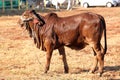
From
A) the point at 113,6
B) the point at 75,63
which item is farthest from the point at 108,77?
the point at 113,6

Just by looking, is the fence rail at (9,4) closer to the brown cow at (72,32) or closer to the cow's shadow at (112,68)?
the cow's shadow at (112,68)

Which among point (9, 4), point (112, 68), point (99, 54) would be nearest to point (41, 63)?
point (112, 68)

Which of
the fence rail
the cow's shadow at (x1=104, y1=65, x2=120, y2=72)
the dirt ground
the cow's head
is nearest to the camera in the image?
the dirt ground

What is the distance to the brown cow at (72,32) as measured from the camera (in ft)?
36.5

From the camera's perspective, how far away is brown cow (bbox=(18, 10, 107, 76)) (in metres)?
11.1

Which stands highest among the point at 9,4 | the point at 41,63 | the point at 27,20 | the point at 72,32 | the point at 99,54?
the point at 27,20

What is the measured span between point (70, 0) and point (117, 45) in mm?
29246

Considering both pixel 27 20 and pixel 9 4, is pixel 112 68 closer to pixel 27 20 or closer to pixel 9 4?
pixel 27 20

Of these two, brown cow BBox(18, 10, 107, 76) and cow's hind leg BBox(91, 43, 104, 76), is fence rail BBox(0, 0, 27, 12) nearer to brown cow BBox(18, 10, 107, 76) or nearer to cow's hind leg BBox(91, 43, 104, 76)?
brown cow BBox(18, 10, 107, 76)

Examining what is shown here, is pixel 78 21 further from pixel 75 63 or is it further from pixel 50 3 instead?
pixel 50 3

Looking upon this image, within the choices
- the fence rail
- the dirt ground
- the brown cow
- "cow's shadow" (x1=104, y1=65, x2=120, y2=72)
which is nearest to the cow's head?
the brown cow

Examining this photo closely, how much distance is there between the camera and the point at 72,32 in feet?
37.1

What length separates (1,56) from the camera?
1462cm

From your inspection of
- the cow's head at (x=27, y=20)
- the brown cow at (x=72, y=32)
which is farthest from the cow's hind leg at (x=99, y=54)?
the cow's head at (x=27, y=20)
